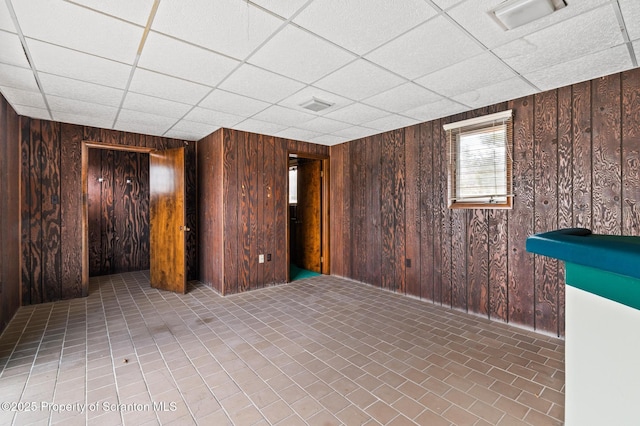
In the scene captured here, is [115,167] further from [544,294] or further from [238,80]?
[544,294]

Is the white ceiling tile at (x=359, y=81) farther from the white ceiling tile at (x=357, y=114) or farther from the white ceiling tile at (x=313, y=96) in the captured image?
the white ceiling tile at (x=357, y=114)

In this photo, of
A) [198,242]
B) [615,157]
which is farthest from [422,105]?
[198,242]

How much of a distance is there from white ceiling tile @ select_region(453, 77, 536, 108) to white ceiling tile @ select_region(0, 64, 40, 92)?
4.04 metres

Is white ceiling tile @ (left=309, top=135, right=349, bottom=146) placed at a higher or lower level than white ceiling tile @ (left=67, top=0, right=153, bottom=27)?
higher

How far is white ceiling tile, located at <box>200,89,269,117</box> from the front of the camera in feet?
10.1

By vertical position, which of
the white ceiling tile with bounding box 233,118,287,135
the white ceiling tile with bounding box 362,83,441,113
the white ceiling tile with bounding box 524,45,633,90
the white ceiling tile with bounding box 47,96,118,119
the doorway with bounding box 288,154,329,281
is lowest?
the doorway with bounding box 288,154,329,281

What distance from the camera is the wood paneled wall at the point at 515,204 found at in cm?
262

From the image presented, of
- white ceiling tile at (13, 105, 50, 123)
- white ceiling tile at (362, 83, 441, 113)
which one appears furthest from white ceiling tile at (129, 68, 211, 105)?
white ceiling tile at (362, 83, 441, 113)

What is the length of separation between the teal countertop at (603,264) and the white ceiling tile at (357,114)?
10.0ft

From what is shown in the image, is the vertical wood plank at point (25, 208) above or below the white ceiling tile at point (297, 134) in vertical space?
below

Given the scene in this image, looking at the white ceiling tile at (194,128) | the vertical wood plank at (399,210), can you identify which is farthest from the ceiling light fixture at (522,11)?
the white ceiling tile at (194,128)

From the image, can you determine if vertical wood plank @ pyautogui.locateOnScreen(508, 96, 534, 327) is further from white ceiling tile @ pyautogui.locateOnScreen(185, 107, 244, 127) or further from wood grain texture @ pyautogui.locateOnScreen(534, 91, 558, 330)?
white ceiling tile @ pyautogui.locateOnScreen(185, 107, 244, 127)

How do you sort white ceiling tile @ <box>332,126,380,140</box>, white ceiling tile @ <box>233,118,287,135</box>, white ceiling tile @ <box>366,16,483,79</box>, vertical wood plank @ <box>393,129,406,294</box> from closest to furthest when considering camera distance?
white ceiling tile @ <box>366,16,483,79</box>, white ceiling tile @ <box>233,118,287,135</box>, vertical wood plank @ <box>393,129,406,294</box>, white ceiling tile @ <box>332,126,380,140</box>

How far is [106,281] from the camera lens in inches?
199
